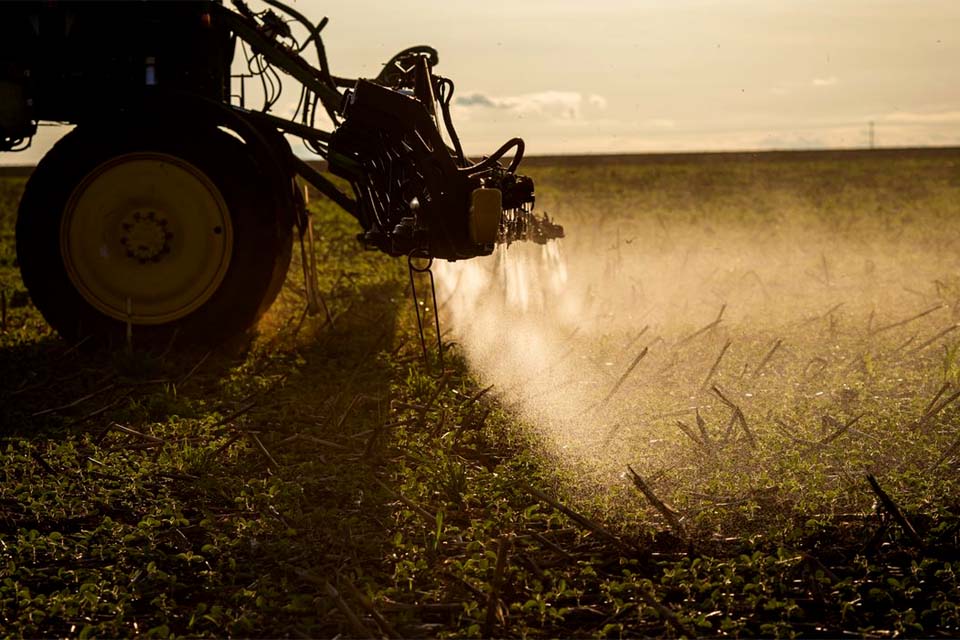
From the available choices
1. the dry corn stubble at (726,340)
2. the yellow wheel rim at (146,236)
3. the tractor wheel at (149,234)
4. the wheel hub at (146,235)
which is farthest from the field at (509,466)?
the wheel hub at (146,235)

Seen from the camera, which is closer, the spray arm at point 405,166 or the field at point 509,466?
the field at point 509,466

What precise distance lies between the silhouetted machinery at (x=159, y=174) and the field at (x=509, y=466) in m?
0.37

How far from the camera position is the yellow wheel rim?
21.2 feet

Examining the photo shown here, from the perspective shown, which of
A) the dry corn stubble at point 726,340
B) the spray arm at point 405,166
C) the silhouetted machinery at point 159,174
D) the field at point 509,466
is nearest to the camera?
the field at point 509,466

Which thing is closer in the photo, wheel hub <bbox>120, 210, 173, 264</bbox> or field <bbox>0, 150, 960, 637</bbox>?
field <bbox>0, 150, 960, 637</bbox>

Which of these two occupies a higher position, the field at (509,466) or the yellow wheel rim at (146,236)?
the yellow wheel rim at (146,236)

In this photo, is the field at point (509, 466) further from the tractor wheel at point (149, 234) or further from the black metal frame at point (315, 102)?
the black metal frame at point (315, 102)

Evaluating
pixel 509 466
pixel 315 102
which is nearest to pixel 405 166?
pixel 315 102

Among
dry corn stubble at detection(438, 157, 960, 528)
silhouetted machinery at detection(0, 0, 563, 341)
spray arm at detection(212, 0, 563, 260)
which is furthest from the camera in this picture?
silhouetted machinery at detection(0, 0, 563, 341)

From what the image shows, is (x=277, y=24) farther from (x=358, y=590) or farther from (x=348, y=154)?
(x=358, y=590)

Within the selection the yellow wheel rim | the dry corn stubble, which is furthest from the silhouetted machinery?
the dry corn stubble

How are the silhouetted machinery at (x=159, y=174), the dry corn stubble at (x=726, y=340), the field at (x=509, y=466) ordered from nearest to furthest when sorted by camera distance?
1. the field at (x=509, y=466)
2. the dry corn stubble at (x=726, y=340)
3. the silhouetted machinery at (x=159, y=174)

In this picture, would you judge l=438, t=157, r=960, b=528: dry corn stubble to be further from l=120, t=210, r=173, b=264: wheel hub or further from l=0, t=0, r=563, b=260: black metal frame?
l=120, t=210, r=173, b=264: wheel hub

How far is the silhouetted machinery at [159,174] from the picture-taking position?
6.39 metres
